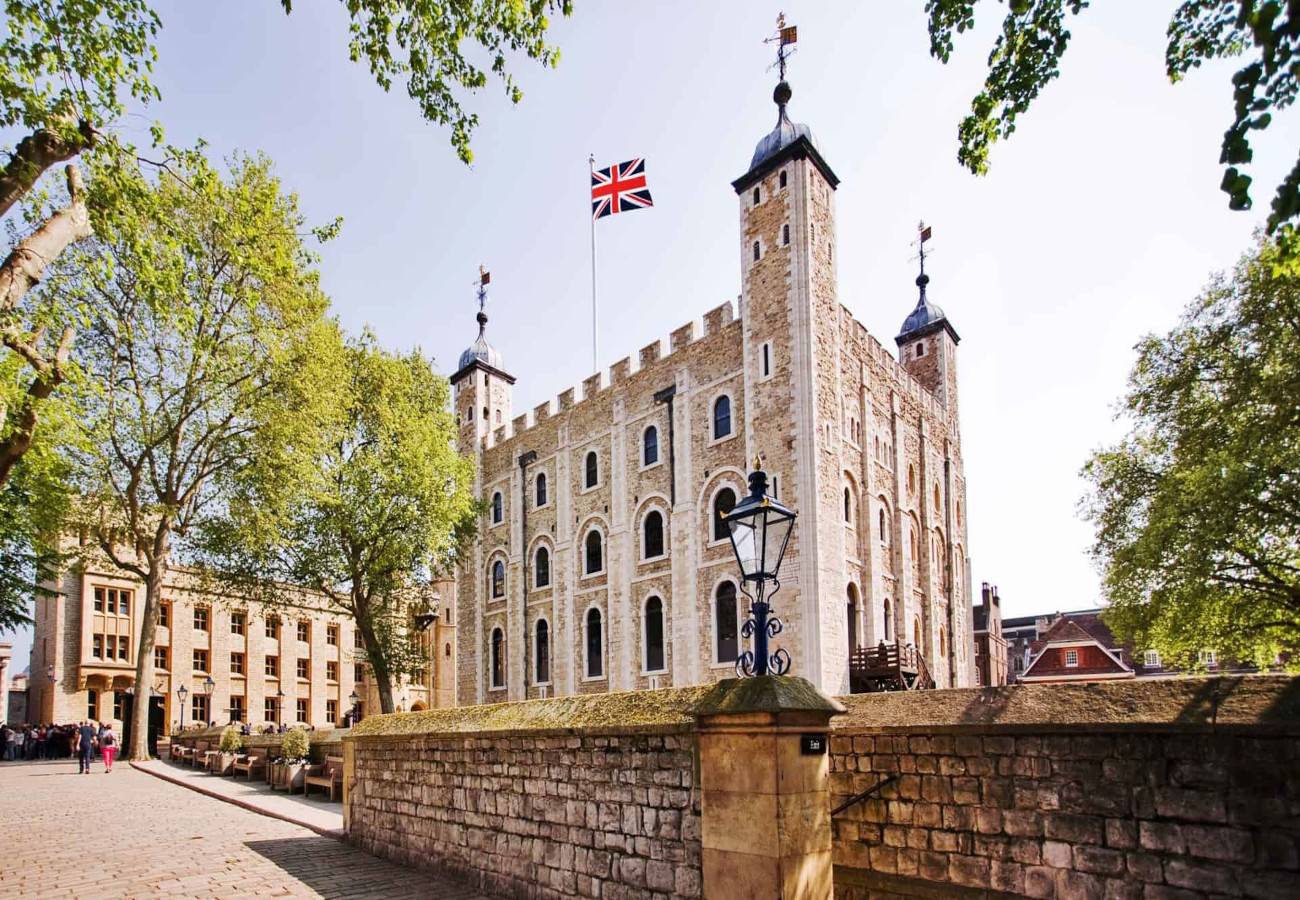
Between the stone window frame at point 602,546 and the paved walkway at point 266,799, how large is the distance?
1281 centimetres

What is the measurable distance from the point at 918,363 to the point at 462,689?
2441 cm

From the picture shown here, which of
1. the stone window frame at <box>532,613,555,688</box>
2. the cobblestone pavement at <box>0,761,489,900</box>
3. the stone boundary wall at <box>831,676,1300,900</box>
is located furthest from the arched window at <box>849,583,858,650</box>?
the stone boundary wall at <box>831,676,1300,900</box>

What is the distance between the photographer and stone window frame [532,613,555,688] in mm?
31156

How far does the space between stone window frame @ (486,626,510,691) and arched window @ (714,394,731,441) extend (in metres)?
14.0

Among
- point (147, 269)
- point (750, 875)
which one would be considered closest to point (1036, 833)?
point (750, 875)

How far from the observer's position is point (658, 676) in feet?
87.6

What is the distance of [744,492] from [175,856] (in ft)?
56.5

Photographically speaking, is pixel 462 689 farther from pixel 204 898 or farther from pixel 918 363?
pixel 204 898

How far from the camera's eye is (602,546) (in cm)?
3006

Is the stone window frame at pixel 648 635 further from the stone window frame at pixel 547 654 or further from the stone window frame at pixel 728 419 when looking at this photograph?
the stone window frame at pixel 728 419

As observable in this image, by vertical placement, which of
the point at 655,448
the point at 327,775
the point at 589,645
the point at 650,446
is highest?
the point at 650,446

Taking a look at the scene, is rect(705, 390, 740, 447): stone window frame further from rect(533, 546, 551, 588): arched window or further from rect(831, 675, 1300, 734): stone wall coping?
rect(831, 675, 1300, 734): stone wall coping

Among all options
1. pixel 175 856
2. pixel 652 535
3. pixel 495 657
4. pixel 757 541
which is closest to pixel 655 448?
pixel 652 535

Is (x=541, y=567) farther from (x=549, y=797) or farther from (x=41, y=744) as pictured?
(x=549, y=797)
